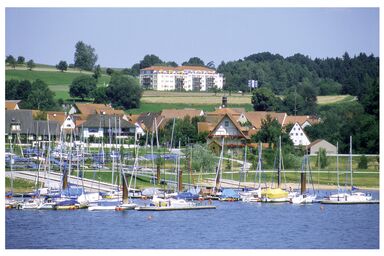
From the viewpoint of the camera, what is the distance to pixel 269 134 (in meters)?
65.9

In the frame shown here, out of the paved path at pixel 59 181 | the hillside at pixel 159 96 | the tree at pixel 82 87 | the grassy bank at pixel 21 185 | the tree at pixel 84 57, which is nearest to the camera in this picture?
the grassy bank at pixel 21 185

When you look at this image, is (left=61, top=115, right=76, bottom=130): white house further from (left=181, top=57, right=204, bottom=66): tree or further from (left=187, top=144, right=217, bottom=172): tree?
(left=181, top=57, right=204, bottom=66): tree

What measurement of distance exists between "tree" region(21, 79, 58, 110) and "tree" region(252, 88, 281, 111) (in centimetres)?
1617

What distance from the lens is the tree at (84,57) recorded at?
398ft

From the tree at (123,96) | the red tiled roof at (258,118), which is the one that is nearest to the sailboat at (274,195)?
the red tiled roof at (258,118)

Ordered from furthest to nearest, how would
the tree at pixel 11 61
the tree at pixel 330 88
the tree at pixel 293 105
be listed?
the tree at pixel 330 88 → the tree at pixel 11 61 → the tree at pixel 293 105

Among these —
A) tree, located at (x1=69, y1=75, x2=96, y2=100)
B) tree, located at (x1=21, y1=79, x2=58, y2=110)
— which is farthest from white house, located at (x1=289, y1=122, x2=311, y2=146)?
tree, located at (x1=69, y1=75, x2=96, y2=100)

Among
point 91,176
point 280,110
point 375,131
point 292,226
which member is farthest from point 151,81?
point 292,226

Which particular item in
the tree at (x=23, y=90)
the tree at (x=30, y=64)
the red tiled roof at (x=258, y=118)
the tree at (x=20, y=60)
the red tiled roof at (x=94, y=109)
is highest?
the tree at (x=20, y=60)

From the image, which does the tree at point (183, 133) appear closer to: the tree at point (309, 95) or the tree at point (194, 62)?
the tree at point (309, 95)

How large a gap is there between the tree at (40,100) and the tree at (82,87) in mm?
7039

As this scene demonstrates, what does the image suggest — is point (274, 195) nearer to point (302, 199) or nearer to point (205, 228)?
point (302, 199)

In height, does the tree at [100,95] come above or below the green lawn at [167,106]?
above

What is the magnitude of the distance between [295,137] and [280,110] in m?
22.1
